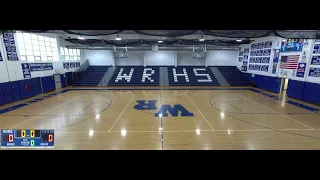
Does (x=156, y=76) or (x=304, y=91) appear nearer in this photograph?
(x=304, y=91)

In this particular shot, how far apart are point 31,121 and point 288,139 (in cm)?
985

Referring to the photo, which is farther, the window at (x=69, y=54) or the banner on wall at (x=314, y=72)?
the window at (x=69, y=54)

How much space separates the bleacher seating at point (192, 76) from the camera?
17016mm

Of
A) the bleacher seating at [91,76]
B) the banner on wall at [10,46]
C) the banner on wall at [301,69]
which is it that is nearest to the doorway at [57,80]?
the bleacher seating at [91,76]

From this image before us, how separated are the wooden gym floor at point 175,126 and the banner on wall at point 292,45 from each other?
440cm

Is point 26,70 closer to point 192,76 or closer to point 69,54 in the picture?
point 69,54

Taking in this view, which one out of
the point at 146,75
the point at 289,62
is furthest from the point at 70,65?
the point at 289,62

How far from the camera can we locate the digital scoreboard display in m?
1.74

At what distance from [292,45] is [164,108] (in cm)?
1066

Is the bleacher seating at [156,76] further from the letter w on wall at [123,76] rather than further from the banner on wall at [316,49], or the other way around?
the banner on wall at [316,49]

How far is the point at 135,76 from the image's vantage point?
1831cm

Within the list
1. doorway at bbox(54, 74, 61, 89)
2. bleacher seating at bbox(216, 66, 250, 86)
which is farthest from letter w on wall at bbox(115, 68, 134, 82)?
bleacher seating at bbox(216, 66, 250, 86)
